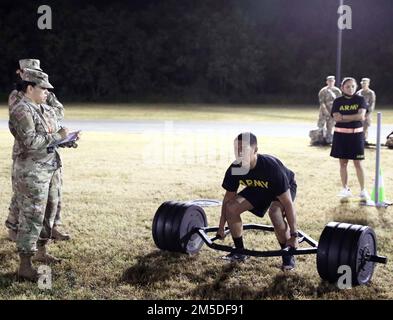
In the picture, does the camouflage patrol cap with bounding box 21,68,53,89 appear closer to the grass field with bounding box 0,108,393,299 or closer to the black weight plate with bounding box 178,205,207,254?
the grass field with bounding box 0,108,393,299

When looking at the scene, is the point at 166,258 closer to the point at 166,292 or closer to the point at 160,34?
the point at 166,292

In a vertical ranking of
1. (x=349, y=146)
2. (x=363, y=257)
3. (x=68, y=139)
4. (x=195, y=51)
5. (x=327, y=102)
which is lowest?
(x=363, y=257)

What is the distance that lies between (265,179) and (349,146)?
13.3ft

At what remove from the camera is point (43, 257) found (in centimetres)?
592

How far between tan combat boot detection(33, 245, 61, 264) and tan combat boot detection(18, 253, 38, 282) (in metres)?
0.51

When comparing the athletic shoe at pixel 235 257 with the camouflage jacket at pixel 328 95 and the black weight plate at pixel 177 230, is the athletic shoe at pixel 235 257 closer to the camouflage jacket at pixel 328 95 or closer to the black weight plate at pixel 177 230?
the black weight plate at pixel 177 230

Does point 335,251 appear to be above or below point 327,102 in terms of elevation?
below

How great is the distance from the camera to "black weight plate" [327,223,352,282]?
16.7 feet

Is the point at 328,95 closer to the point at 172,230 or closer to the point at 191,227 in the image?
the point at 191,227
